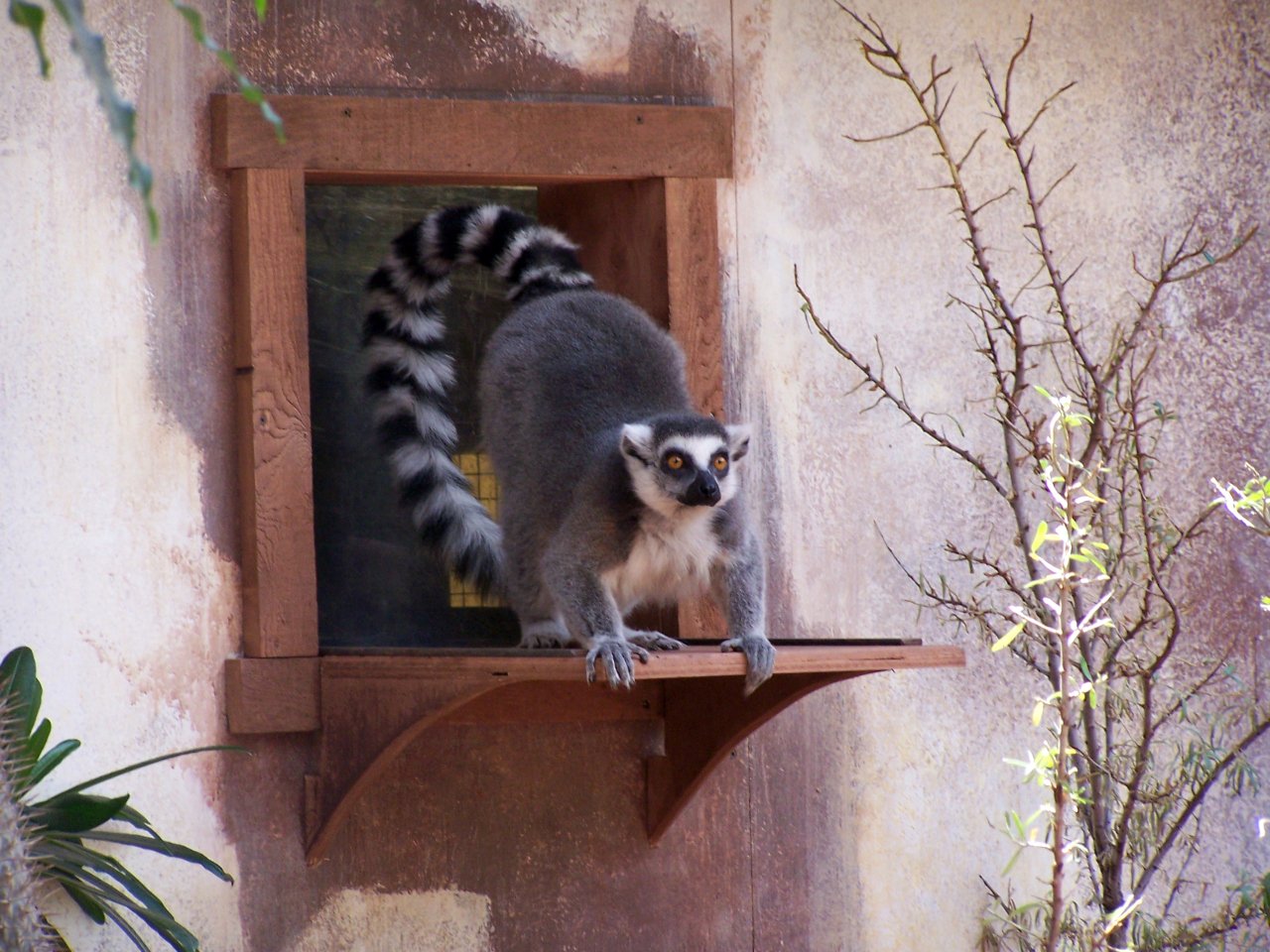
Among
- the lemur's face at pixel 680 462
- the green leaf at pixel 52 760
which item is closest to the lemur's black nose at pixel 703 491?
the lemur's face at pixel 680 462

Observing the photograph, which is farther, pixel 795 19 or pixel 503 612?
pixel 503 612

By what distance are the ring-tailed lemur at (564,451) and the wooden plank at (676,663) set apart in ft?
0.16

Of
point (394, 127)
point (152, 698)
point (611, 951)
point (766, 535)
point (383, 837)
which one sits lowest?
point (611, 951)

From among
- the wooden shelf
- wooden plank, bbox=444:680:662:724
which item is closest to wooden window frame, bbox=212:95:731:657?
the wooden shelf

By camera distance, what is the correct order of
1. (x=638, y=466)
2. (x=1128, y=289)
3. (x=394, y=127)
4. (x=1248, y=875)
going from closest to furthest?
1. (x=638, y=466)
2. (x=394, y=127)
3. (x=1248, y=875)
4. (x=1128, y=289)

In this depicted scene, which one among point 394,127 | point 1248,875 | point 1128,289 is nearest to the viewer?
point 394,127

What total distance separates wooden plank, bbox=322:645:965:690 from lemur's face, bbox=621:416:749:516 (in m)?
0.34

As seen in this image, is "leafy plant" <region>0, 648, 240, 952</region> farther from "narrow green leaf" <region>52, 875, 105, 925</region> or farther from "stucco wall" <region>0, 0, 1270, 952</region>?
"stucco wall" <region>0, 0, 1270, 952</region>

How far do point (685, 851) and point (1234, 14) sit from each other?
2.89 m

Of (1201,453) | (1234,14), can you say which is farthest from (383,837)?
(1234,14)

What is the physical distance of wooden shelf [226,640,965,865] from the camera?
3.25m

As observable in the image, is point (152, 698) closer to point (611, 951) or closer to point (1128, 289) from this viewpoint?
point (611, 951)

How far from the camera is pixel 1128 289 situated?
4418 mm

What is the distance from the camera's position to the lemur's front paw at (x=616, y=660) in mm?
3109
